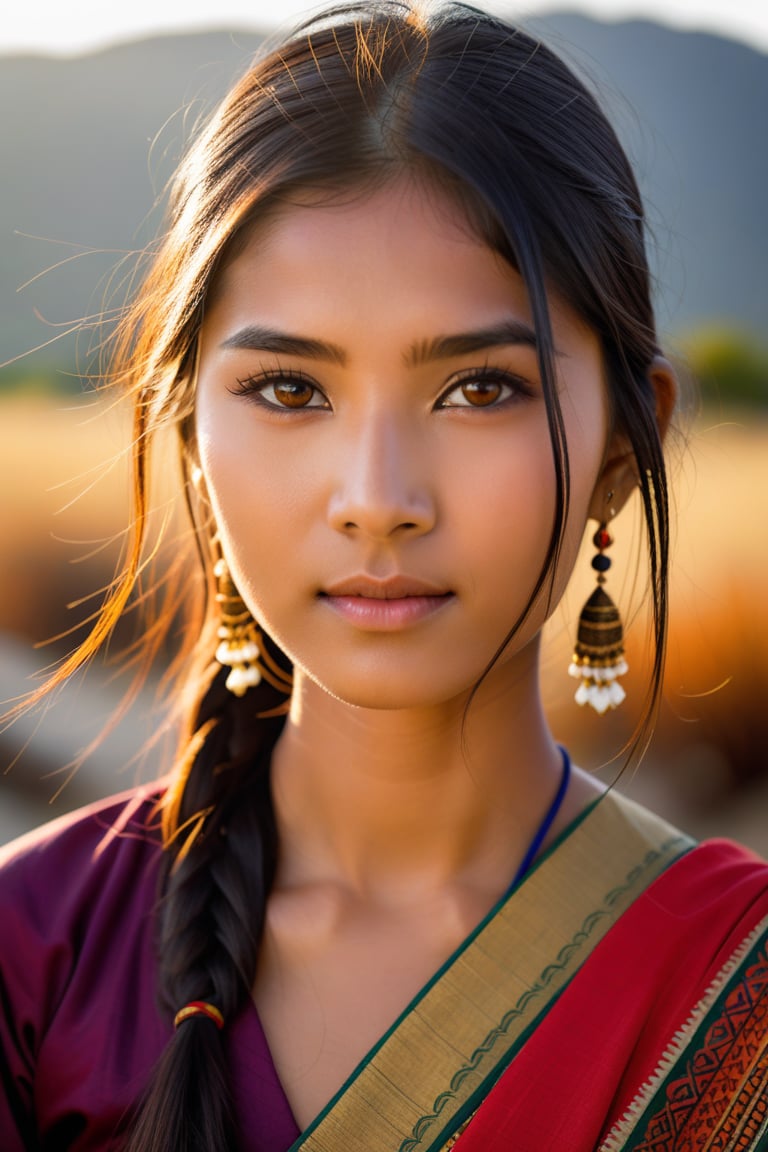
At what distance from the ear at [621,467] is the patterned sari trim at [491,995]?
17.0 inches

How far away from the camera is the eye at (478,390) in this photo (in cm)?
142

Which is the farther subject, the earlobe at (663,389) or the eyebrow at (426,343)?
the earlobe at (663,389)

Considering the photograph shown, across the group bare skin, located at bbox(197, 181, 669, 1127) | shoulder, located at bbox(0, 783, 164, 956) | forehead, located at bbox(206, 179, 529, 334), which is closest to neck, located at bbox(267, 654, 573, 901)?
bare skin, located at bbox(197, 181, 669, 1127)

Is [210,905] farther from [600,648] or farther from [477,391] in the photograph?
[477,391]

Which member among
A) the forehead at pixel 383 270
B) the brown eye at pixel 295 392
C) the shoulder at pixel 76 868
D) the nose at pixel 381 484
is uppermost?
the forehead at pixel 383 270

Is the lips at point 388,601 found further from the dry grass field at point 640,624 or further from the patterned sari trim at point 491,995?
the dry grass field at point 640,624

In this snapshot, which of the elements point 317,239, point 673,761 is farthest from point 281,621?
point 673,761

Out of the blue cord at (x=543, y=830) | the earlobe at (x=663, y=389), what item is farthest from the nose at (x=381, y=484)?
the blue cord at (x=543, y=830)

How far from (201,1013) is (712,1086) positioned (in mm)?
617

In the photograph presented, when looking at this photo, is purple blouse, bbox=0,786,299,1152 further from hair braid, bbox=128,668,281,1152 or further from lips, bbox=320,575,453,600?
lips, bbox=320,575,453,600

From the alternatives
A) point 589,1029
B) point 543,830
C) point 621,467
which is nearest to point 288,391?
point 621,467

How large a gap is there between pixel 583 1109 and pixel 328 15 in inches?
54.2

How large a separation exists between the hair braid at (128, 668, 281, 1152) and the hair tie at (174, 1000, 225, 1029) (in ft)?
0.03

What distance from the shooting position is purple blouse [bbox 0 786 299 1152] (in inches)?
62.4
